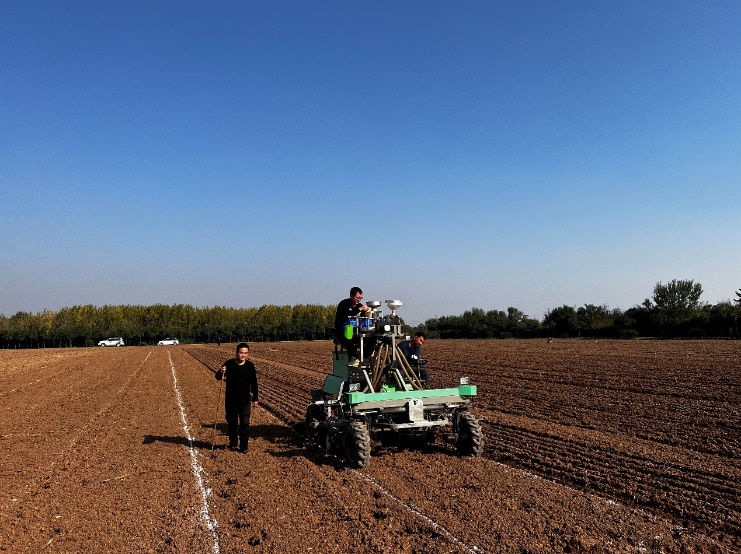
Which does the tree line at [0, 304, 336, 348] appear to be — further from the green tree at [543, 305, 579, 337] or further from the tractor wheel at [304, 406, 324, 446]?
the tractor wheel at [304, 406, 324, 446]

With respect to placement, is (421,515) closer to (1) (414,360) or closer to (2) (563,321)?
(1) (414,360)

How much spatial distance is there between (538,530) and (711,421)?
737cm

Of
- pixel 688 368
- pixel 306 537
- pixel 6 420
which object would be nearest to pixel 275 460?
pixel 306 537

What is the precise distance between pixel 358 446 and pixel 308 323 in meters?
96.6

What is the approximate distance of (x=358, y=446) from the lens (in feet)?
23.7

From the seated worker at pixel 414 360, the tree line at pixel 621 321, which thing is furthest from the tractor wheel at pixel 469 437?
the tree line at pixel 621 321

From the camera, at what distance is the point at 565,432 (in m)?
9.73

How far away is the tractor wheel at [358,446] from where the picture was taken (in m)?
7.23

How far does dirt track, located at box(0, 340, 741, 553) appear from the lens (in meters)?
5.01

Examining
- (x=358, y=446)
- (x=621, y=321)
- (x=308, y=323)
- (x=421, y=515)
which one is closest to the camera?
(x=421, y=515)

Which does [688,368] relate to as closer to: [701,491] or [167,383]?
[701,491]

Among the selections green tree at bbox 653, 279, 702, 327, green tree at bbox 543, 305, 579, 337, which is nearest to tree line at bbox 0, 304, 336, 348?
green tree at bbox 543, 305, 579, 337

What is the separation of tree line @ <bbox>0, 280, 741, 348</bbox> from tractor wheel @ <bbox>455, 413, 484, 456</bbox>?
5315 centimetres

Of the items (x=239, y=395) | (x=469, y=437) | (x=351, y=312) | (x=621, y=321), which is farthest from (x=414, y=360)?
(x=621, y=321)
